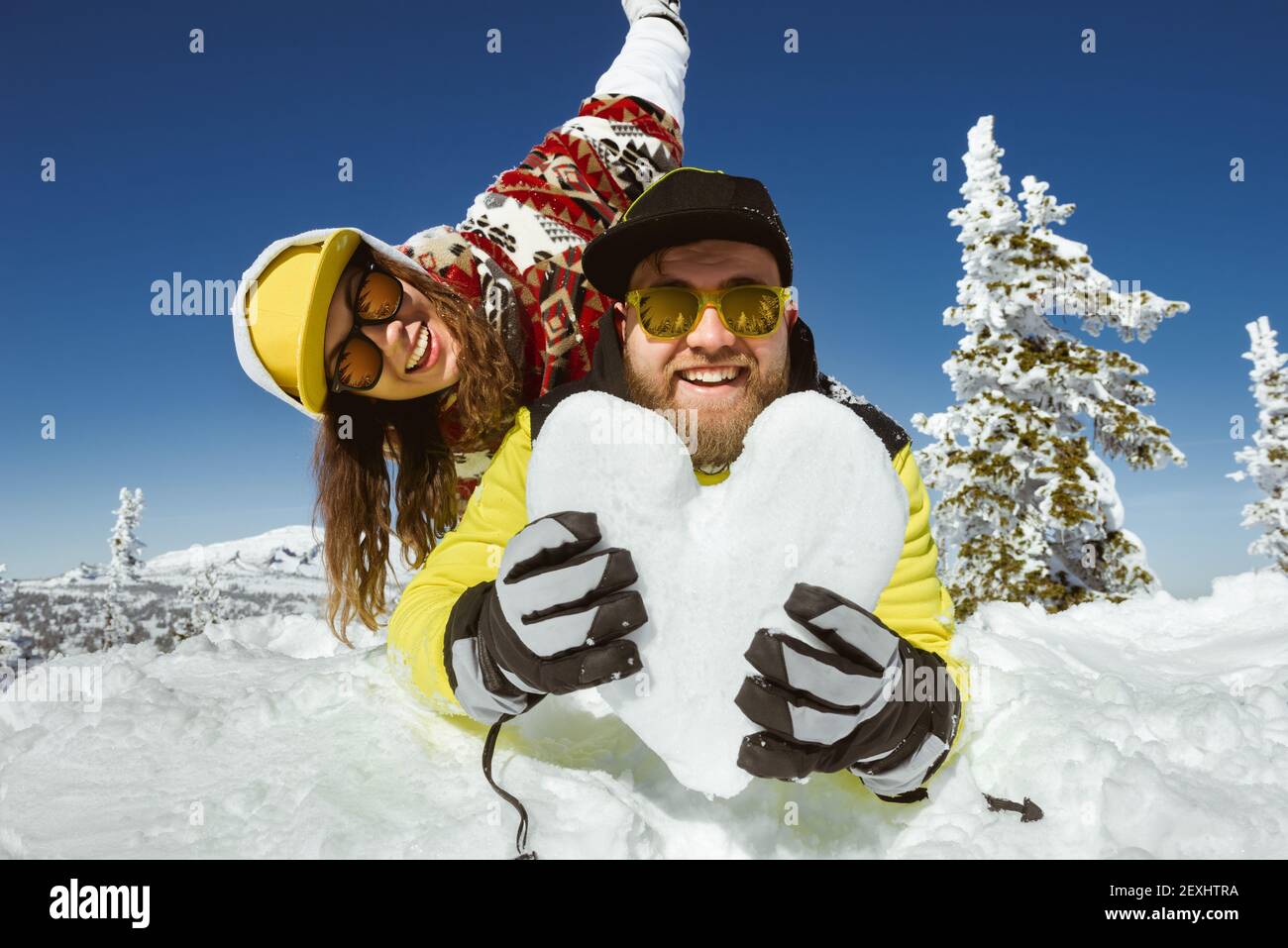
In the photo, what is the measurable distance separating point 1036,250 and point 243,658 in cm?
1419

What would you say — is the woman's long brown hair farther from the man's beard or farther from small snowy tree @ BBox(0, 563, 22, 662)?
small snowy tree @ BBox(0, 563, 22, 662)

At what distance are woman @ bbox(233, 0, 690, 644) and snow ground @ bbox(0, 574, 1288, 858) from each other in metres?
0.97

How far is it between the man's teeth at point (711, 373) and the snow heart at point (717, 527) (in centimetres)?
72

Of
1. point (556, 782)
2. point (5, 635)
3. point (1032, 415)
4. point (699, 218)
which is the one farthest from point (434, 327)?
point (5, 635)

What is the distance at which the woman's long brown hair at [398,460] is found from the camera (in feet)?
10.1

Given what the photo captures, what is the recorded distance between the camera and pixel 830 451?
70.6 inches

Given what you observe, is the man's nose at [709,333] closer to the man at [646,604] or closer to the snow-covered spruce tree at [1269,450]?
the man at [646,604]

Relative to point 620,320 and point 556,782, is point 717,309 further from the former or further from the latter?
point 556,782

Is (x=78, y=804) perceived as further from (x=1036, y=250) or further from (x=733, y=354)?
(x=1036, y=250)

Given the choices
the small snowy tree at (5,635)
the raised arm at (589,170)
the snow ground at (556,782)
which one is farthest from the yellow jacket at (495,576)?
the small snowy tree at (5,635)

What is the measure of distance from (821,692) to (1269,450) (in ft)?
88.3

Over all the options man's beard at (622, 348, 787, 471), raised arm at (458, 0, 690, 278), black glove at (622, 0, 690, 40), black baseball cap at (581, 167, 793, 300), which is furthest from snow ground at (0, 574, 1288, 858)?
black glove at (622, 0, 690, 40)

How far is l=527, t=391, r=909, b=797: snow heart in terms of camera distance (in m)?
1.80

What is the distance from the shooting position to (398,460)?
3639mm
